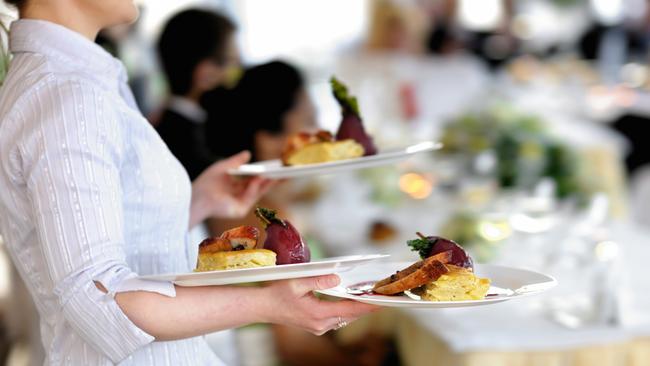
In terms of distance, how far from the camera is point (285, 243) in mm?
1189

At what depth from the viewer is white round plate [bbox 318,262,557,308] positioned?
112 centimetres

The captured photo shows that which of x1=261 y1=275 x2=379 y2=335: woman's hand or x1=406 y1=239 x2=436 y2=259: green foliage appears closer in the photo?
x1=261 y1=275 x2=379 y2=335: woman's hand

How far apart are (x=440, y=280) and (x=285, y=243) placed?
20cm

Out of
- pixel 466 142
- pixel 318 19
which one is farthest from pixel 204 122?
pixel 318 19

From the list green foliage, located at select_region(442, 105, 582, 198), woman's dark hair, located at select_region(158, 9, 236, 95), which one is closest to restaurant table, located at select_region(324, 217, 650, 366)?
woman's dark hair, located at select_region(158, 9, 236, 95)

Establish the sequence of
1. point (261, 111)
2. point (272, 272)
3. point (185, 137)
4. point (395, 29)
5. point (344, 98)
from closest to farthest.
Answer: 1. point (272, 272)
2. point (344, 98)
3. point (185, 137)
4. point (261, 111)
5. point (395, 29)

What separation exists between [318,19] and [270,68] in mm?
8608

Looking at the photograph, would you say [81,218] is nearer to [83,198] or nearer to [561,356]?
[83,198]

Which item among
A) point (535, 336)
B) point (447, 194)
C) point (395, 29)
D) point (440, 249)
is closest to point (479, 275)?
point (440, 249)

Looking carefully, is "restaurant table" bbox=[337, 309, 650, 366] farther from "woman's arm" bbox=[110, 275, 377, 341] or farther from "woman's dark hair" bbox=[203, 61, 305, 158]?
"woman's arm" bbox=[110, 275, 377, 341]

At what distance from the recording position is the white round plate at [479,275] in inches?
44.1

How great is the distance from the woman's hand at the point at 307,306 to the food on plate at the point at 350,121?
623mm

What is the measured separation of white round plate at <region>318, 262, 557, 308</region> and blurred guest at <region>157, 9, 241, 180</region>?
5.97 feet

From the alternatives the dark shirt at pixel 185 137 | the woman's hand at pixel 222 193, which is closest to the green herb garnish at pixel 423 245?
the woman's hand at pixel 222 193
